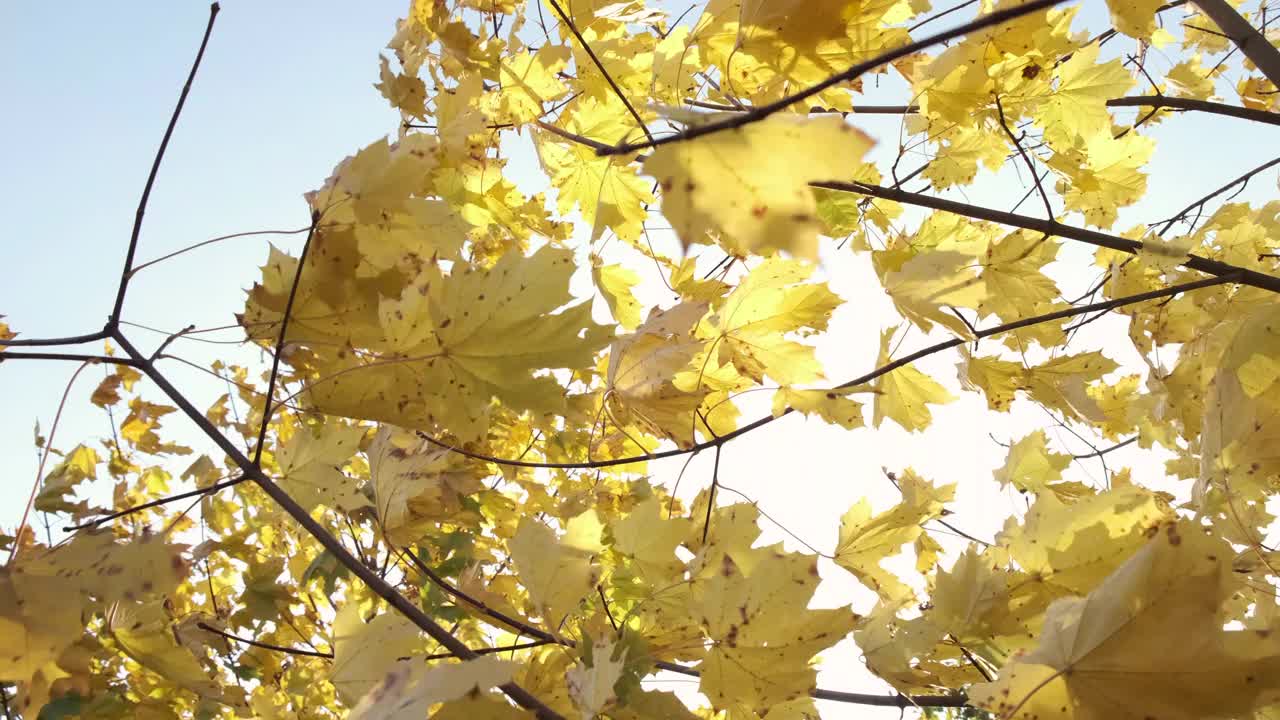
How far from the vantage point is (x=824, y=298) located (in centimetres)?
115

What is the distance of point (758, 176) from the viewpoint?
49cm

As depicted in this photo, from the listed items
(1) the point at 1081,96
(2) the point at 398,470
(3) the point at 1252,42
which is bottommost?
(2) the point at 398,470

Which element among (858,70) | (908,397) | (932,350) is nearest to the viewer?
(858,70)

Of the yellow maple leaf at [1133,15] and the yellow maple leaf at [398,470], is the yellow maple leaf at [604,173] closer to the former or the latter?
the yellow maple leaf at [398,470]

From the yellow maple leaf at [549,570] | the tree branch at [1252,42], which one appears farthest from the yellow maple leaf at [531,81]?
the tree branch at [1252,42]

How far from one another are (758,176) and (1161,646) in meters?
0.51

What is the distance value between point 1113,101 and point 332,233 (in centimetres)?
163

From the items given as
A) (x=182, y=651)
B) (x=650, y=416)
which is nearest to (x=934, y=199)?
(x=650, y=416)

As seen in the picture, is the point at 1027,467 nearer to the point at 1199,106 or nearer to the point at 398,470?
the point at 1199,106

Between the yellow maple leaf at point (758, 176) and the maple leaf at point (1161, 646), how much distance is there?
0.40 m

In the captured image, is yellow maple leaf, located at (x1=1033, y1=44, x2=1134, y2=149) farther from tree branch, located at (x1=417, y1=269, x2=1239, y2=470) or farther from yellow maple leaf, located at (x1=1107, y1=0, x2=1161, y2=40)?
tree branch, located at (x1=417, y1=269, x2=1239, y2=470)

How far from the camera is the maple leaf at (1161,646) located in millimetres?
598

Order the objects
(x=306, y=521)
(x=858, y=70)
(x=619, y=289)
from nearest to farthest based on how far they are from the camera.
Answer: (x=858, y=70) < (x=306, y=521) < (x=619, y=289)

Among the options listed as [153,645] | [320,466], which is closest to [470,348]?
[320,466]
